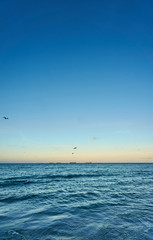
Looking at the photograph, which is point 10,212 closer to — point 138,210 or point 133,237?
point 133,237

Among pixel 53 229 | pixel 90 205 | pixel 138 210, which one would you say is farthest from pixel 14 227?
pixel 138 210

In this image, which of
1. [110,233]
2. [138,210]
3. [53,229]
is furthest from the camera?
[138,210]

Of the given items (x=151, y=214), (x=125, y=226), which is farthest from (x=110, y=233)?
(x=151, y=214)

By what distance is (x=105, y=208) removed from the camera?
38.8 ft

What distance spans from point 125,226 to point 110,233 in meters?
1.39

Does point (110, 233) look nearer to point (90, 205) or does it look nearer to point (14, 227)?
point (14, 227)

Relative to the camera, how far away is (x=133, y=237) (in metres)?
6.77

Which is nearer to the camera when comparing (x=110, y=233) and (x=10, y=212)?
(x=110, y=233)

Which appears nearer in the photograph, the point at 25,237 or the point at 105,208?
the point at 25,237

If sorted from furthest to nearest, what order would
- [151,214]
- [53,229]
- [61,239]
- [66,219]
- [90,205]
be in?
[90,205] < [151,214] < [66,219] < [53,229] < [61,239]

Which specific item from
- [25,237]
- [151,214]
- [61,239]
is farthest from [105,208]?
[25,237]

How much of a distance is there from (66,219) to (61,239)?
2778mm

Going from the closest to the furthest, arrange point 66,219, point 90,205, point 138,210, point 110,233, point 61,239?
point 61,239 < point 110,233 < point 66,219 < point 138,210 < point 90,205

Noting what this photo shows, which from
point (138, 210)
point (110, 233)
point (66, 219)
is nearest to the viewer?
point (110, 233)
